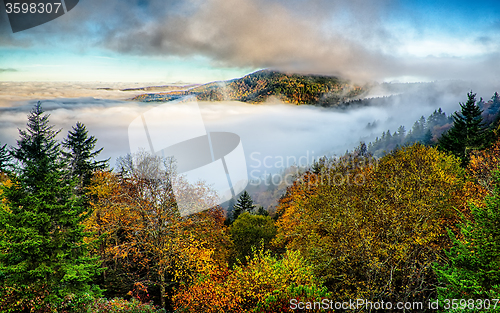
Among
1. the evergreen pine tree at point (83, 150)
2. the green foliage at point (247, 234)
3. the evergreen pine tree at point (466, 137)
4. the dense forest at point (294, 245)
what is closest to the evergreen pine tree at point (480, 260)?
the dense forest at point (294, 245)

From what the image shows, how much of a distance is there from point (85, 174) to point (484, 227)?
130 feet

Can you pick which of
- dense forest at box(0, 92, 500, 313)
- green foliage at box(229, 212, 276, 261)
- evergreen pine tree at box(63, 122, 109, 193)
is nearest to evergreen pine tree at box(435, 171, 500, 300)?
dense forest at box(0, 92, 500, 313)

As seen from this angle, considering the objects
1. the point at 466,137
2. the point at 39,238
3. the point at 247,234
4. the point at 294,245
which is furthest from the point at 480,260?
the point at 466,137

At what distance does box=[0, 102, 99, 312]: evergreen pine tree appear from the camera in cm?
1371

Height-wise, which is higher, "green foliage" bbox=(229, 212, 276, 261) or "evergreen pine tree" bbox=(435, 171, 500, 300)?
"evergreen pine tree" bbox=(435, 171, 500, 300)

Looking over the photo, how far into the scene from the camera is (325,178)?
72.9 feet

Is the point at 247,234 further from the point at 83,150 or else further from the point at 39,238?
the point at 39,238

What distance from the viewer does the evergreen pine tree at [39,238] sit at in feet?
45.0

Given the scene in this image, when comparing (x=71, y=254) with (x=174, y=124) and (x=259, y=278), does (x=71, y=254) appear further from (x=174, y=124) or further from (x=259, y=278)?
(x=174, y=124)

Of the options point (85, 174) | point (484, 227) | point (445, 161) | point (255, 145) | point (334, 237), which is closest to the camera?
point (484, 227)

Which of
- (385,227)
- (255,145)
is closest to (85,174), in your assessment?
(385,227)

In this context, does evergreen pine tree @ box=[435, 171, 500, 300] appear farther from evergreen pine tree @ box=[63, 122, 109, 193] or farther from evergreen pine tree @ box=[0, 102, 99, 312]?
evergreen pine tree @ box=[63, 122, 109, 193]

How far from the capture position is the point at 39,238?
14109 mm

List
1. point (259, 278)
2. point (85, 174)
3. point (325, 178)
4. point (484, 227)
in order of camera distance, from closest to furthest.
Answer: point (484, 227) < point (259, 278) < point (325, 178) < point (85, 174)
